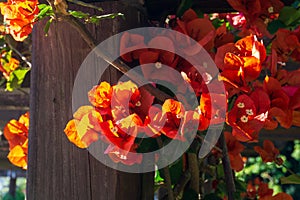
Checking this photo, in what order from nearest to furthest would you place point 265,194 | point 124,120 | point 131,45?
point 124,120
point 131,45
point 265,194

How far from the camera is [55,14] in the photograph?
2.79 ft

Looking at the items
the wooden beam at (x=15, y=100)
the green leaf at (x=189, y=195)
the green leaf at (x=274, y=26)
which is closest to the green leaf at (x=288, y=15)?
the green leaf at (x=274, y=26)

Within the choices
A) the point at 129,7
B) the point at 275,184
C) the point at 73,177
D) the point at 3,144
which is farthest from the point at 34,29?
the point at 275,184

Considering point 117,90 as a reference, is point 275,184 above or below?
below

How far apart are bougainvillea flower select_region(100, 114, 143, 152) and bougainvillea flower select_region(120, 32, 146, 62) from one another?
138 millimetres

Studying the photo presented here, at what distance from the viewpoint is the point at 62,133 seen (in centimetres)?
97

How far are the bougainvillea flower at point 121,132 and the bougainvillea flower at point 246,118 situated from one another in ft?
0.46

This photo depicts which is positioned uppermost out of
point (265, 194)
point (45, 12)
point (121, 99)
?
point (45, 12)

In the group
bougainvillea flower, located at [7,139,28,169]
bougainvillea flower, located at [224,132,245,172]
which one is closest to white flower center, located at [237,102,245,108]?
bougainvillea flower, located at [224,132,245,172]

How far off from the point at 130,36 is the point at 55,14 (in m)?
0.14

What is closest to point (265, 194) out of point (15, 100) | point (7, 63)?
point (7, 63)

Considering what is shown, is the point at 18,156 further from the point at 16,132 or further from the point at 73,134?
the point at 73,134

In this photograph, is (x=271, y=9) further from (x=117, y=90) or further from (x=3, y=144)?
(x=3, y=144)

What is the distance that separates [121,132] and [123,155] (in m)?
0.03
